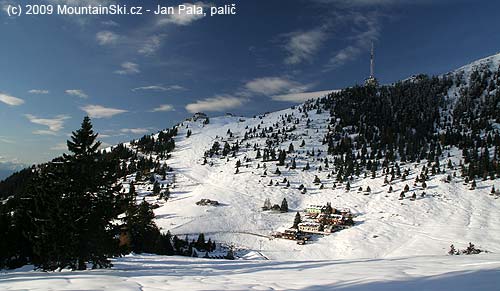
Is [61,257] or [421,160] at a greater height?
[421,160]

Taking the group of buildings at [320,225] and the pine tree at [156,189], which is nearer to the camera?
the group of buildings at [320,225]

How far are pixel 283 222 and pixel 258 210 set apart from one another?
11846mm

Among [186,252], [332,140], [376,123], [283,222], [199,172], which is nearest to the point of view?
[186,252]

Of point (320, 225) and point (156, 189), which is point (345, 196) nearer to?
point (320, 225)

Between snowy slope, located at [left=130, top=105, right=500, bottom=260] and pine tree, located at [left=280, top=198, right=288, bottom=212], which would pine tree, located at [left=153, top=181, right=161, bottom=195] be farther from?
pine tree, located at [left=280, top=198, right=288, bottom=212]

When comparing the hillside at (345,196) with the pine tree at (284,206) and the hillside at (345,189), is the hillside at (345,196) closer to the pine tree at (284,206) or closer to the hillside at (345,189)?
the hillside at (345,189)

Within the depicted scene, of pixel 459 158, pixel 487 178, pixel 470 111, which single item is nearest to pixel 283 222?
pixel 487 178

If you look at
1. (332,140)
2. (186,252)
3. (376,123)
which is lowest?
(186,252)

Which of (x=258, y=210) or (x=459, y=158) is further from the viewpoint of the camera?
(x=459, y=158)

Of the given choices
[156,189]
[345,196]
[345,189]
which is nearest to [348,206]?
[345,196]

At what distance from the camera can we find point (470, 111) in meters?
189

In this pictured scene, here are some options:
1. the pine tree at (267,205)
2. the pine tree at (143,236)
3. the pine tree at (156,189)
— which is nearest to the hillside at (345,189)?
the pine tree at (156,189)

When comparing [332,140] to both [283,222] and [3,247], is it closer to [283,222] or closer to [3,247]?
[283,222]

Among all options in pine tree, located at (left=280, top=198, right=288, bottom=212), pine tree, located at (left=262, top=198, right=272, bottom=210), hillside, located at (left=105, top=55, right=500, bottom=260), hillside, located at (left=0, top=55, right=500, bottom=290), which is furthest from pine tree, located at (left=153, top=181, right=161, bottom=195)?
pine tree, located at (left=280, top=198, right=288, bottom=212)
